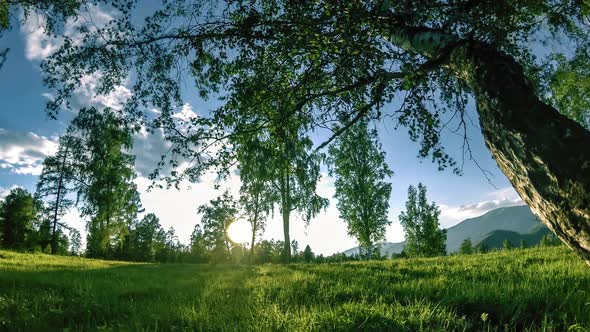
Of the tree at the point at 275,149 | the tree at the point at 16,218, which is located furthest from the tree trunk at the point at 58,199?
the tree at the point at 275,149

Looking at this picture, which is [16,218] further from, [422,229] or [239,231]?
[422,229]

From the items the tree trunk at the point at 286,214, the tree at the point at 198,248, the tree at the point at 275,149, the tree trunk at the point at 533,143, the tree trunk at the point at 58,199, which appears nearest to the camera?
the tree trunk at the point at 533,143

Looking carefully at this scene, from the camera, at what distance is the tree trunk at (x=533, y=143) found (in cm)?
284

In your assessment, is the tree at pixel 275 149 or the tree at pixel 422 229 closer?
the tree at pixel 275 149

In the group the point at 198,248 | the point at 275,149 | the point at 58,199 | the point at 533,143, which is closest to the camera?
the point at 533,143

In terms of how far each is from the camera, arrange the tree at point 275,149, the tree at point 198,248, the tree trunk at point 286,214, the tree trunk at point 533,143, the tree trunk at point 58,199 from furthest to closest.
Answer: the tree at point 198,248 → the tree trunk at point 58,199 → the tree trunk at point 286,214 → the tree at point 275,149 → the tree trunk at point 533,143

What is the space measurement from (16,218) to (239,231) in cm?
2914

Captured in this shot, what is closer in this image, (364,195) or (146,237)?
(364,195)

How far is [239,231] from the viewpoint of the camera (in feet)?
147

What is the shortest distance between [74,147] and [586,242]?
45.4 metres

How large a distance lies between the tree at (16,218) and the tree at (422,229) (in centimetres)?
5288

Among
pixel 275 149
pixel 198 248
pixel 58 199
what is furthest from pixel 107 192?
pixel 275 149

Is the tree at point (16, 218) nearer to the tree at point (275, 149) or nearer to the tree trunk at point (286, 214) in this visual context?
the tree trunk at point (286, 214)

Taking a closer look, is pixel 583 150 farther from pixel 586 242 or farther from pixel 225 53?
pixel 225 53
